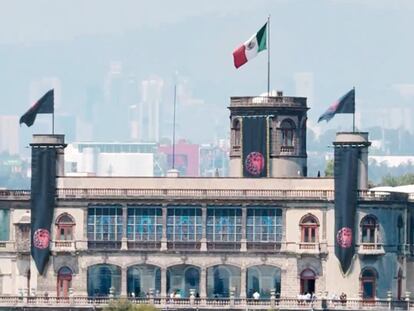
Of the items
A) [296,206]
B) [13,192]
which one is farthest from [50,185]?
[296,206]

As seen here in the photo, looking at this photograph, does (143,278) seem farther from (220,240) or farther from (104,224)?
(220,240)

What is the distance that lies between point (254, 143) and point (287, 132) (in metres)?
2.08

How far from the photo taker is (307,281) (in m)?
163

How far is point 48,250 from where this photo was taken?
537 ft

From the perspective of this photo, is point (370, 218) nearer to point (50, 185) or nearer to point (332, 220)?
point (332, 220)

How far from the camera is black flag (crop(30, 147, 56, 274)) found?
538 feet

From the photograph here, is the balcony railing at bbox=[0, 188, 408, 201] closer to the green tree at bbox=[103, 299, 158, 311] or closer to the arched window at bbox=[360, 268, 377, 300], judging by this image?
the arched window at bbox=[360, 268, 377, 300]

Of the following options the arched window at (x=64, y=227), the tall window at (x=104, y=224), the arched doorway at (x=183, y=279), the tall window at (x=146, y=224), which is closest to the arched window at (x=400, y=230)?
the arched doorway at (x=183, y=279)

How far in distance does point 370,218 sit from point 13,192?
65.4 feet

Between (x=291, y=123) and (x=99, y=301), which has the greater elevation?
(x=291, y=123)

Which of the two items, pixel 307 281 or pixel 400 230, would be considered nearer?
pixel 307 281

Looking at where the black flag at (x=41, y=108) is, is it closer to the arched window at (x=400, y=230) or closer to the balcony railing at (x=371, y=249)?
the balcony railing at (x=371, y=249)

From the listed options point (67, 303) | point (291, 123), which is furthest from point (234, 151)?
point (67, 303)

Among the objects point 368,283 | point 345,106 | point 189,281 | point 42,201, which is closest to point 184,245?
point 189,281
